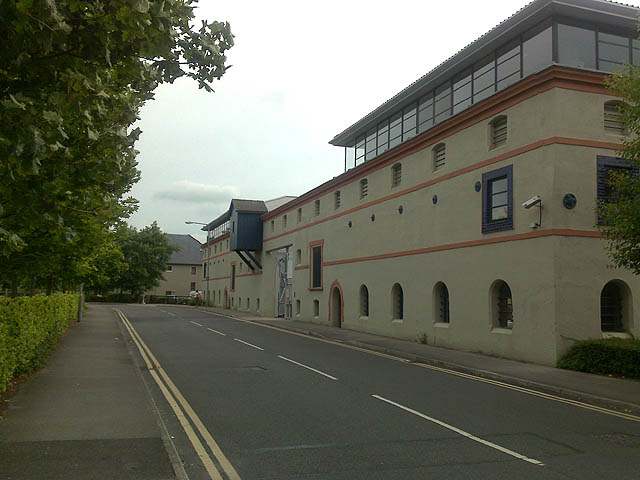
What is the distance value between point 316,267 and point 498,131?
1817 cm

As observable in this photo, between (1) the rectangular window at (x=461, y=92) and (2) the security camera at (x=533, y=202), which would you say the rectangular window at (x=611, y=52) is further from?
(2) the security camera at (x=533, y=202)

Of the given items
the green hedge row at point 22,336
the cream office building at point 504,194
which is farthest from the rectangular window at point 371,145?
the green hedge row at point 22,336

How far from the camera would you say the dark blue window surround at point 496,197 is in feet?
58.4

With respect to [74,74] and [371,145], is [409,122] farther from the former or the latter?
[74,74]

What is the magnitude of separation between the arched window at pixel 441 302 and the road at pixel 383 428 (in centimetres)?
657

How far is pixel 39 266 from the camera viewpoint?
13812 mm

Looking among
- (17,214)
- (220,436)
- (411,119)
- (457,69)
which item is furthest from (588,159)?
(17,214)

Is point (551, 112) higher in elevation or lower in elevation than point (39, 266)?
higher

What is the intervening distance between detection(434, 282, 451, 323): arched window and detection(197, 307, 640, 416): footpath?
4.38 feet

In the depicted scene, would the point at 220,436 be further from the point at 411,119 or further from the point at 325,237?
the point at 325,237

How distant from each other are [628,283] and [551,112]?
5444 millimetres

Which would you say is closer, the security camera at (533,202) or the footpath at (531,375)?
the footpath at (531,375)

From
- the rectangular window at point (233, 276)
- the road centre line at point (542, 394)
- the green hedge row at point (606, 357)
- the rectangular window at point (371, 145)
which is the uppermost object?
the rectangular window at point (371, 145)

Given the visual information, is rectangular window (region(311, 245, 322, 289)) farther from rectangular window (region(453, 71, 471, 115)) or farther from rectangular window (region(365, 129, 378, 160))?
rectangular window (region(453, 71, 471, 115))
